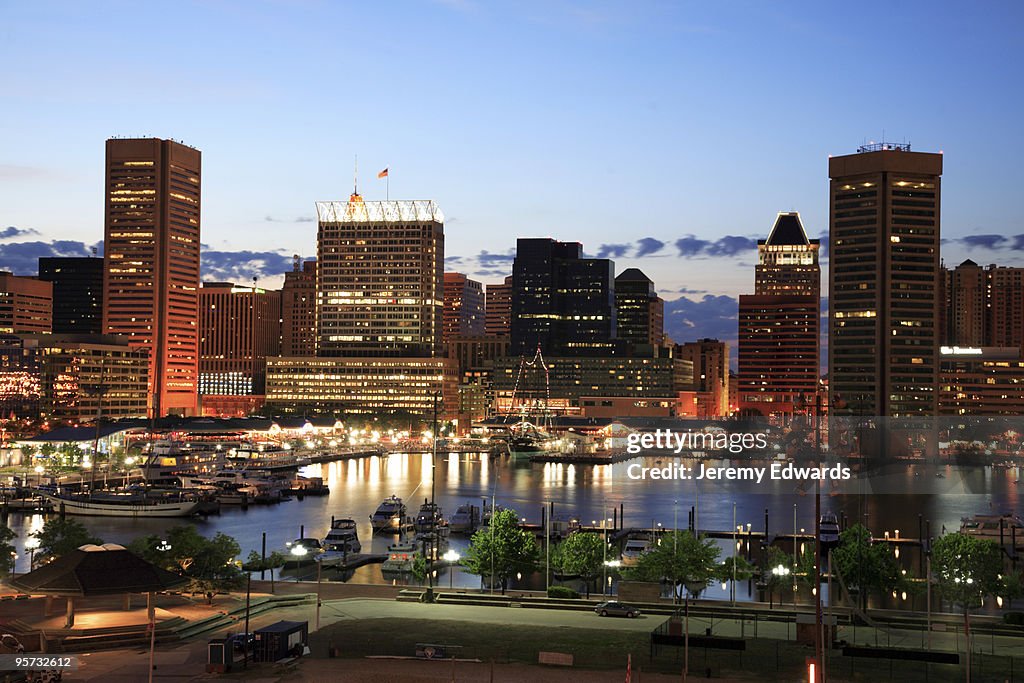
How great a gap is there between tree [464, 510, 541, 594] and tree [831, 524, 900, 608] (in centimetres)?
1406

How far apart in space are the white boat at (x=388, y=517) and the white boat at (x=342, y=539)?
649cm

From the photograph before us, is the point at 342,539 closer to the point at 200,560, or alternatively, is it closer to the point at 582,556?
the point at 582,556

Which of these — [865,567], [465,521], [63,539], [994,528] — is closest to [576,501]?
[465,521]

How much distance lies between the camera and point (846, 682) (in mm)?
32625

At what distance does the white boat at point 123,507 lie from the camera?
86.8m

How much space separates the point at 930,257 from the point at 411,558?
150888 mm

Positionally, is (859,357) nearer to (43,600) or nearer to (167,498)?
(167,498)

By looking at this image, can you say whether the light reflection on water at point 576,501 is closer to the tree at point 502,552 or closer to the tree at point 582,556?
the tree at point 502,552

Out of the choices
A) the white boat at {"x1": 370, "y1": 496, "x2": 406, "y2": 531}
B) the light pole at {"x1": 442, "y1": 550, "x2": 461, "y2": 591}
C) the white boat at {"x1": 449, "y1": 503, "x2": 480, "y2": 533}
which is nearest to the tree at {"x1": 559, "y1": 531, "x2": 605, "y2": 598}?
the light pole at {"x1": 442, "y1": 550, "x2": 461, "y2": 591}

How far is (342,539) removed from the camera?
70.6 m

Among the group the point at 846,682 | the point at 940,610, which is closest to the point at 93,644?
the point at 846,682

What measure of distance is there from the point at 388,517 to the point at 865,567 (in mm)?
42549

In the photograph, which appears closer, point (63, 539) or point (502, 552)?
point (63, 539)

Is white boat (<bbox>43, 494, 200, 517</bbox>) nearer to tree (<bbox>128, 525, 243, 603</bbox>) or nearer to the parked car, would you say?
tree (<bbox>128, 525, 243, 603</bbox>)
